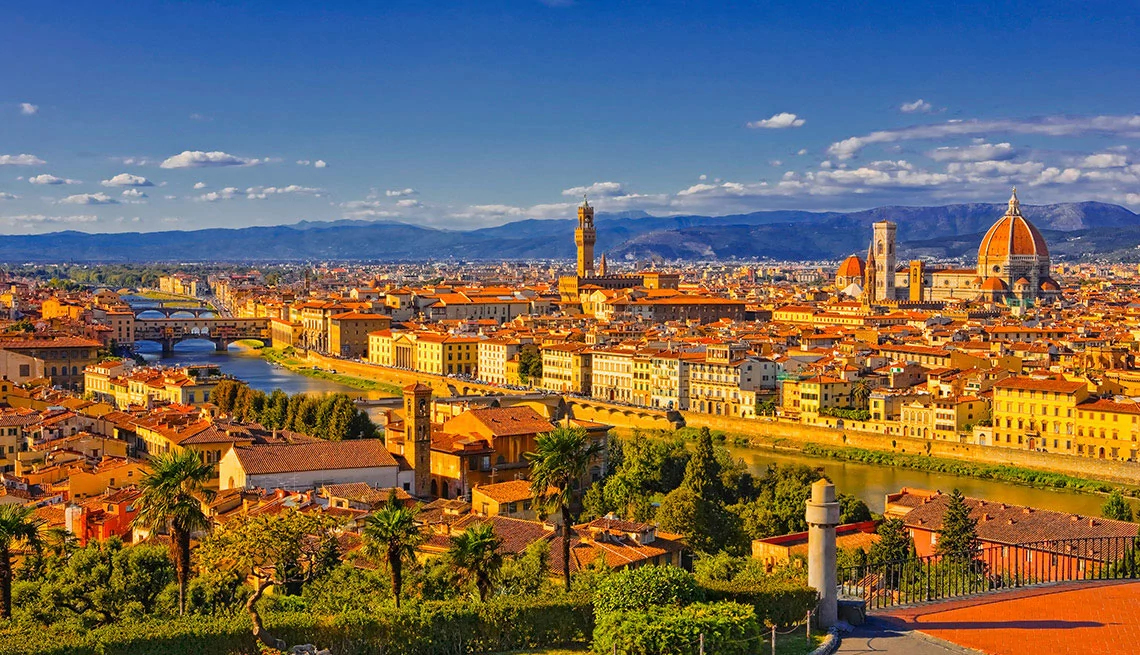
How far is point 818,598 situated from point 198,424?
1752 centimetres

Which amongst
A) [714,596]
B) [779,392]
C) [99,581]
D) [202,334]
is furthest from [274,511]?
[202,334]

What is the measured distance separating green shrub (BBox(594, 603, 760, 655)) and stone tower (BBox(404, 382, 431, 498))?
43.8ft

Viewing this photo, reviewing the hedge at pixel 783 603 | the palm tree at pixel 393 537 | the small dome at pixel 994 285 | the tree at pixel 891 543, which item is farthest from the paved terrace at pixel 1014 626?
the small dome at pixel 994 285

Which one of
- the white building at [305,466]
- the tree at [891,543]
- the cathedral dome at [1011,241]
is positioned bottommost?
the tree at [891,543]

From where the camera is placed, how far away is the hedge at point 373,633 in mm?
6848

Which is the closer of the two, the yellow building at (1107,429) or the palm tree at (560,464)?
the palm tree at (560,464)

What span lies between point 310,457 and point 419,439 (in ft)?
7.53

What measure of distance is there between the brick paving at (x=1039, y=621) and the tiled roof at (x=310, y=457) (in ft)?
37.6

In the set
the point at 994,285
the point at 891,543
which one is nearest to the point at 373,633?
the point at 891,543

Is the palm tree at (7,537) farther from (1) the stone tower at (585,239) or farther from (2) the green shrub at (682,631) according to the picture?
(1) the stone tower at (585,239)

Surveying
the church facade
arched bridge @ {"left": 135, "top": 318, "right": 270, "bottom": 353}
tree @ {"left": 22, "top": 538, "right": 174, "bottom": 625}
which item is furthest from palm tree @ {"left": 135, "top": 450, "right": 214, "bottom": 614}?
the church facade

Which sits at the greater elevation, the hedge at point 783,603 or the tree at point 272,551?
the hedge at point 783,603

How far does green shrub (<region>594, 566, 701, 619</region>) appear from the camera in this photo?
23.1 feet

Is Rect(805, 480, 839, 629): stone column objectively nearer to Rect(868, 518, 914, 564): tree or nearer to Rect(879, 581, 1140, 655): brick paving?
Rect(879, 581, 1140, 655): brick paving
